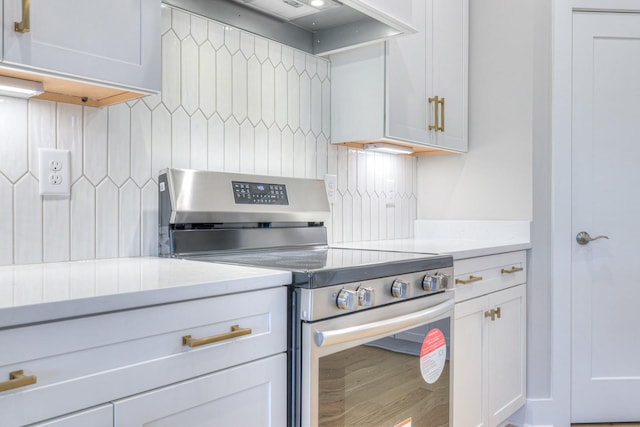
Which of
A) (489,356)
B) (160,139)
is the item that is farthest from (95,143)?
(489,356)

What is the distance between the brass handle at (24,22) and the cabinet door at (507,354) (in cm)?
183

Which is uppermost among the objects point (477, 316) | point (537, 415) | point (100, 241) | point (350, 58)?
point (350, 58)

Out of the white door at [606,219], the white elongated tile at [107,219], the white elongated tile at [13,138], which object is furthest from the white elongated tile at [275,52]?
the white door at [606,219]

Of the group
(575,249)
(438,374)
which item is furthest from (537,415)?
(438,374)

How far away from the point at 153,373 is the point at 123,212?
0.71 meters

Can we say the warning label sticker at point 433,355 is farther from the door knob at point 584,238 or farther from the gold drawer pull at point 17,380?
the door knob at point 584,238

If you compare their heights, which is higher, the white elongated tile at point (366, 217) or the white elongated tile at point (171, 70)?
the white elongated tile at point (171, 70)

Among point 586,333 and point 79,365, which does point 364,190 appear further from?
point 79,365

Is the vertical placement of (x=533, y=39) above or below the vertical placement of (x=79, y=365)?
above

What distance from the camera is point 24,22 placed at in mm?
996

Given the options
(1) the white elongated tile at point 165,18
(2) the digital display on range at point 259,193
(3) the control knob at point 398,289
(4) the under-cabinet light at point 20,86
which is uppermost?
(1) the white elongated tile at point 165,18

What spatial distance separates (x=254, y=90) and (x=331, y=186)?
57cm

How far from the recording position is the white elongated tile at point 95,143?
4.58ft

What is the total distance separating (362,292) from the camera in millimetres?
1240
